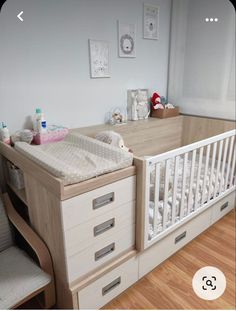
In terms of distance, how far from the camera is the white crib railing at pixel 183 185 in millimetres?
1384

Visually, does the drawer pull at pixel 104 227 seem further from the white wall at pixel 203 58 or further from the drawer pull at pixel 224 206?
the white wall at pixel 203 58

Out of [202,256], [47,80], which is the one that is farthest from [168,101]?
[202,256]

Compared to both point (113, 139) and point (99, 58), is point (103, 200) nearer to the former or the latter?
point (113, 139)

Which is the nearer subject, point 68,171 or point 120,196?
point 68,171

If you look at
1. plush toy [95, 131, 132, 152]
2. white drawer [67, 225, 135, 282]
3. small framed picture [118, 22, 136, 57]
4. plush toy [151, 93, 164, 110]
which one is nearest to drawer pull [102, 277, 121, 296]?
white drawer [67, 225, 135, 282]

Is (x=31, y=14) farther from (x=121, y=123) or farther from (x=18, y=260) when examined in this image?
(x=18, y=260)

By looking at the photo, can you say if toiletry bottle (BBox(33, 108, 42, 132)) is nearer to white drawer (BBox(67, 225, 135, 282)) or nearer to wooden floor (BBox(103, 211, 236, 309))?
white drawer (BBox(67, 225, 135, 282))

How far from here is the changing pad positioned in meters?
1.05

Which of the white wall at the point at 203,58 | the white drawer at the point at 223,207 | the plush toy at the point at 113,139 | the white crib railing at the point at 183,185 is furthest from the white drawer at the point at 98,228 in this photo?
the white wall at the point at 203,58

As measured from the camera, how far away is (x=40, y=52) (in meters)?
1.58

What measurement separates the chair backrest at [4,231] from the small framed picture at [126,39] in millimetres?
1498

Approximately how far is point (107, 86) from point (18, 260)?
1.42 metres

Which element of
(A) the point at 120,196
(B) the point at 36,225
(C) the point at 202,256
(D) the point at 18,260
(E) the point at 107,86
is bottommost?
(C) the point at 202,256

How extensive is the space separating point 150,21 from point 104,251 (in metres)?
1.93
